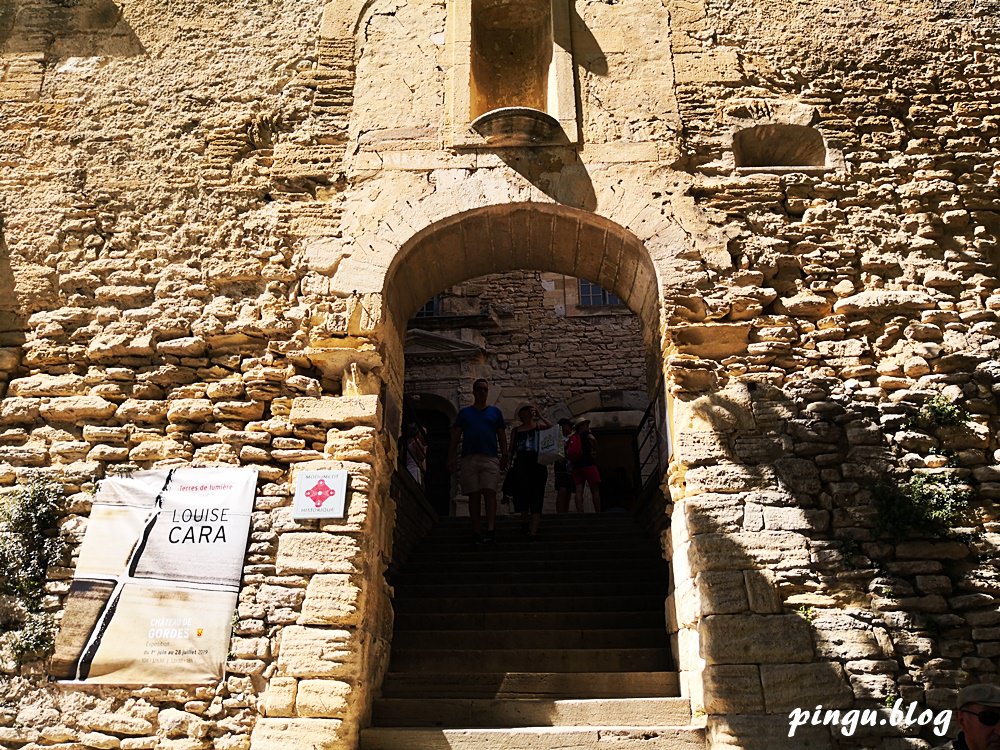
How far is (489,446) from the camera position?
6309 mm

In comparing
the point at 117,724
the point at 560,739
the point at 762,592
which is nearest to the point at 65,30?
the point at 117,724

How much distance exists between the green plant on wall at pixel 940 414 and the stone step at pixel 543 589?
7.34 ft

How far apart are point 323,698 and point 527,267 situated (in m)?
3.42

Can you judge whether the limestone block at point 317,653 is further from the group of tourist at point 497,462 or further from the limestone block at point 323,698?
the group of tourist at point 497,462

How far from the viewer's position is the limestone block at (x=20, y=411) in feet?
15.3

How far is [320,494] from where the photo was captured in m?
4.27

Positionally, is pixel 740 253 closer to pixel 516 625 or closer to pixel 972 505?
Answer: pixel 972 505

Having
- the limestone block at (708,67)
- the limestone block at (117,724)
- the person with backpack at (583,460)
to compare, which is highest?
the limestone block at (708,67)

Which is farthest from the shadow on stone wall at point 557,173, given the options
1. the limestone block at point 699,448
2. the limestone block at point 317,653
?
the limestone block at point 317,653

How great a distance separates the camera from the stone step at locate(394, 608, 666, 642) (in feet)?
16.9

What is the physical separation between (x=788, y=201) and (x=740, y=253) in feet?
1.82

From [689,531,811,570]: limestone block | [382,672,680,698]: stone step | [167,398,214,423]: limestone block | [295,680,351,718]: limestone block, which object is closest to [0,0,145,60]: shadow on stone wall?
[167,398,214,423]: limestone block

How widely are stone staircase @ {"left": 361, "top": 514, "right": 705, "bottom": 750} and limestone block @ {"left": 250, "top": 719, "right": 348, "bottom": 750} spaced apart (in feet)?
0.93

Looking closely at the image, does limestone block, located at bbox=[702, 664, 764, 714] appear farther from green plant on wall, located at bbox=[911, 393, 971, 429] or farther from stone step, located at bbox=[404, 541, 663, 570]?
stone step, located at bbox=[404, 541, 663, 570]
